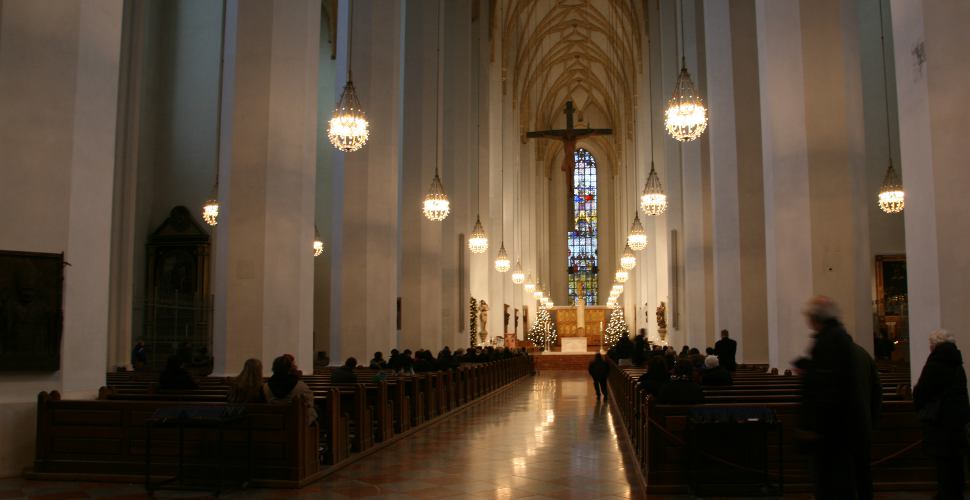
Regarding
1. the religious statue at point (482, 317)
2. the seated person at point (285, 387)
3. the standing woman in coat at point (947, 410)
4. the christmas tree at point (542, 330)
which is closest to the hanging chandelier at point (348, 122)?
the seated person at point (285, 387)

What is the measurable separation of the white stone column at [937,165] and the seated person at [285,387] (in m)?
5.52

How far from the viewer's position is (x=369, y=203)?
16781 mm

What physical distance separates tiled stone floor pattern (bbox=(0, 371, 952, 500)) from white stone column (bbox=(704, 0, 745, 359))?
3.69 metres

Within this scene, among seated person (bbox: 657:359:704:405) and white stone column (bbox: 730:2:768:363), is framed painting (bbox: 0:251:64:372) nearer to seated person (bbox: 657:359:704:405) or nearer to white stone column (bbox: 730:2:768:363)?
seated person (bbox: 657:359:704:405)

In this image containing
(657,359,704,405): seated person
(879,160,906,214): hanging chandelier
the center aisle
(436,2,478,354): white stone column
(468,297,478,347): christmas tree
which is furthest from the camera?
(468,297,478,347): christmas tree

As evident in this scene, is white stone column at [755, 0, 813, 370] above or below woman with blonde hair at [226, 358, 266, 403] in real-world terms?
above

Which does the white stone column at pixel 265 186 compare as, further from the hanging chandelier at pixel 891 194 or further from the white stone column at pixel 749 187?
the hanging chandelier at pixel 891 194

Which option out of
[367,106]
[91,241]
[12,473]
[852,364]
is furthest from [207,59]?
[852,364]

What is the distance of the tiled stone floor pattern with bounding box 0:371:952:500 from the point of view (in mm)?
6898

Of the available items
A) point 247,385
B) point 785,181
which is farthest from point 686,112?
point 247,385

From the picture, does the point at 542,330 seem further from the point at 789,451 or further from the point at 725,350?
the point at 789,451

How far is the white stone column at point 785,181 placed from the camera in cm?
1065

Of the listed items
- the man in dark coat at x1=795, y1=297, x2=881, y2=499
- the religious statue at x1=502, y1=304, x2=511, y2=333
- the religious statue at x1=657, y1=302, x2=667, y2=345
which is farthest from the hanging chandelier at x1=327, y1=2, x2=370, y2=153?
the religious statue at x1=502, y1=304, x2=511, y2=333

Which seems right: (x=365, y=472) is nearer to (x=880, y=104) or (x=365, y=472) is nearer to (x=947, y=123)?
(x=947, y=123)
